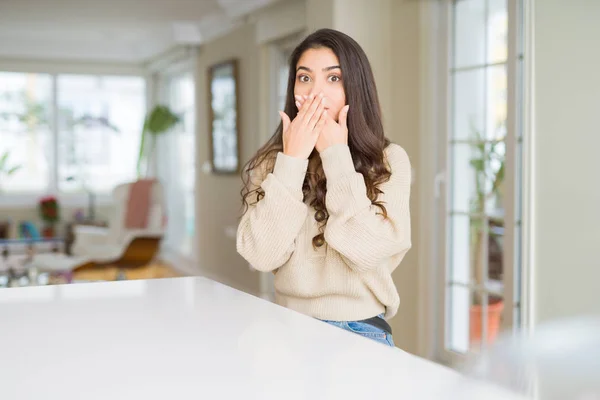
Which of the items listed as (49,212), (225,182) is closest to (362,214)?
(225,182)

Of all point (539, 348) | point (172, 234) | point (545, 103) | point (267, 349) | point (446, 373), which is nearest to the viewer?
point (539, 348)

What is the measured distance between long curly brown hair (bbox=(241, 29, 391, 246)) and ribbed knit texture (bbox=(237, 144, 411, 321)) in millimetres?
37

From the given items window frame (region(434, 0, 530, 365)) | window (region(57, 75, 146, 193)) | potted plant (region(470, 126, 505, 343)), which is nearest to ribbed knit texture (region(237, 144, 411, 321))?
window frame (region(434, 0, 530, 365))

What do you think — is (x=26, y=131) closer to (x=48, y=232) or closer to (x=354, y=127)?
(x=48, y=232)

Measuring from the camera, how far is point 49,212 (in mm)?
8656

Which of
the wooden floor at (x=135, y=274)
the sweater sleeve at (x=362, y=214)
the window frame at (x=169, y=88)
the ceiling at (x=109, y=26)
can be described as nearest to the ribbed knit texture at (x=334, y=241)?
the sweater sleeve at (x=362, y=214)

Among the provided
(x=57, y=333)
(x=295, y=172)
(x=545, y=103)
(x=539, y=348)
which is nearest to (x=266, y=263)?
(x=295, y=172)

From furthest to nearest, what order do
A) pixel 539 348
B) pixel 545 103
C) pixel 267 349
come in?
pixel 545 103 → pixel 267 349 → pixel 539 348

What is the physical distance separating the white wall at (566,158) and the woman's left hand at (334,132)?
159 centimetres

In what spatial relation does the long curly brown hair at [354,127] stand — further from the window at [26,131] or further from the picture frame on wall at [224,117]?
the window at [26,131]

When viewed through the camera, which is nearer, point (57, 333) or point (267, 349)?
point (267, 349)

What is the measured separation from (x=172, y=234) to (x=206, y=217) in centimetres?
197

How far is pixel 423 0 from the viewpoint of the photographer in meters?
3.76

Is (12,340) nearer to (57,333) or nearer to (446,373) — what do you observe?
(57,333)
